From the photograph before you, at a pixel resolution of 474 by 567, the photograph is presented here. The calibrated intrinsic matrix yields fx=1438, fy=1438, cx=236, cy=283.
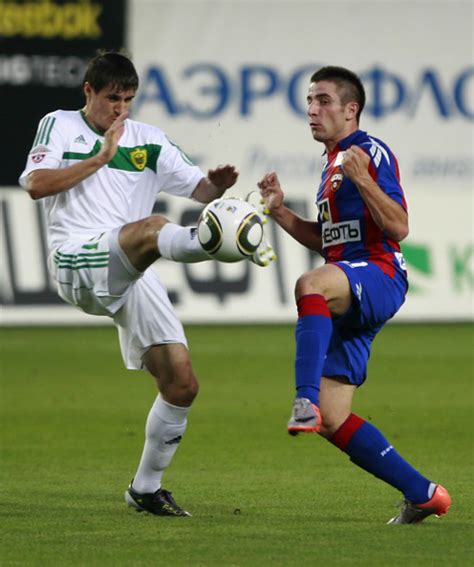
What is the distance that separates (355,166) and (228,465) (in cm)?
279

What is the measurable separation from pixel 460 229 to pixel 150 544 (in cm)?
1377

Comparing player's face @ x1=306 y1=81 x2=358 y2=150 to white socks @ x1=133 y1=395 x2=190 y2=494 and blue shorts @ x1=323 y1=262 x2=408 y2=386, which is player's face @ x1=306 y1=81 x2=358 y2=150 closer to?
blue shorts @ x1=323 y1=262 x2=408 y2=386

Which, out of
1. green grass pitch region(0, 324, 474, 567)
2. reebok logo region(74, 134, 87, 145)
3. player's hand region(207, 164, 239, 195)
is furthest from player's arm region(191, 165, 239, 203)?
green grass pitch region(0, 324, 474, 567)

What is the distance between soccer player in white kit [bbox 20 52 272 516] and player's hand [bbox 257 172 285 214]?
0.19 metres

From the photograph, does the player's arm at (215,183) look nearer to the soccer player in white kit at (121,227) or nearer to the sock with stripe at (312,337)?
the soccer player in white kit at (121,227)

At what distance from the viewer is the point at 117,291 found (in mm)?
6695

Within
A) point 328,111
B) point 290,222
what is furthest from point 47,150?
point 328,111

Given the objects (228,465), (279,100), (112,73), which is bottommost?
(228,465)

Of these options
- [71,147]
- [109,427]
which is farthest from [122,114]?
[109,427]

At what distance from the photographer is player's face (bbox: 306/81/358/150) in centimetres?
666

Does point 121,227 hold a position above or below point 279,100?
above

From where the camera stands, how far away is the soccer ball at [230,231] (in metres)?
5.98

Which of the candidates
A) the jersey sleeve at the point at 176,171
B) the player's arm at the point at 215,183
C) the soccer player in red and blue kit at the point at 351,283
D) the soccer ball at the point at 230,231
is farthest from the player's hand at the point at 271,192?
the soccer ball at the point at 230,231

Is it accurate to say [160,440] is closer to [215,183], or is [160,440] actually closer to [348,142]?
[215,183]
